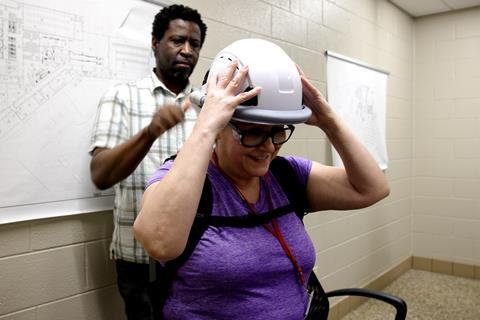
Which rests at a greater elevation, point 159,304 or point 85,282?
point 159,304

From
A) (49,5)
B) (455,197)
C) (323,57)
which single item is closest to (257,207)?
(49,5)

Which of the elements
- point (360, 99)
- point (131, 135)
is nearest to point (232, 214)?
point (131, 135)

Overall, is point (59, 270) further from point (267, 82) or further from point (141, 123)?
point (267, 82)

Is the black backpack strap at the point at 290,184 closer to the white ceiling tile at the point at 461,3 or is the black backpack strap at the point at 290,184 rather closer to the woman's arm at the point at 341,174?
the woman's arm at the point at 341,174

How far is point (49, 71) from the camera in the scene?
147 cm

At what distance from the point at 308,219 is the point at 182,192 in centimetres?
200

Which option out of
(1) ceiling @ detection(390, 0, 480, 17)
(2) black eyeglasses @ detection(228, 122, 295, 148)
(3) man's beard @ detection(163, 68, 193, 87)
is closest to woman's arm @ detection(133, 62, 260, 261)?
(2) black eyeglasses @ detection(228, 122, 295, 148)

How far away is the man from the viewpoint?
151 centimetres

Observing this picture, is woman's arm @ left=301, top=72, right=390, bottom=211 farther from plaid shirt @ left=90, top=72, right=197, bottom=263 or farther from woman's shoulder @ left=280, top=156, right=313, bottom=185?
plaid shirt @ left=90, top=72, right=197, bottom=263

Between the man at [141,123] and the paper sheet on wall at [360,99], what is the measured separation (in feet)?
5.08

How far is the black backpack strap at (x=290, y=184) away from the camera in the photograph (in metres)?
1.23

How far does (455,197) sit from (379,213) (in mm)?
978

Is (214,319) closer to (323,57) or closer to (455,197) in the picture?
(323,57)

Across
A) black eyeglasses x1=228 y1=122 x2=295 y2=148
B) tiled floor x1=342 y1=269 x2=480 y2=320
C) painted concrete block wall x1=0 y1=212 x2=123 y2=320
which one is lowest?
tiled floor x1=342 y1=269 x2=480 y2=320
